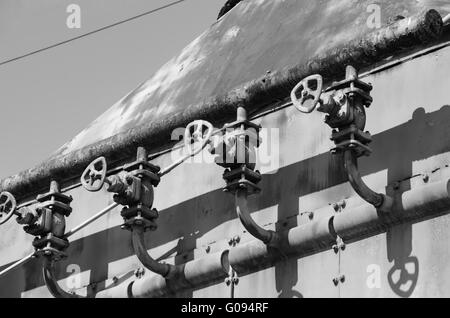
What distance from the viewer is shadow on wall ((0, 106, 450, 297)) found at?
11047 mm

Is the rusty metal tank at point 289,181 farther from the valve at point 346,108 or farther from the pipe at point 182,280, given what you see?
the valve at point 346,108

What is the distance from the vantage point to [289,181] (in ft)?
40.1

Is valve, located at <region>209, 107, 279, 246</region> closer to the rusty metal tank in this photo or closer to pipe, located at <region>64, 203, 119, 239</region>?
the rusty metal tank

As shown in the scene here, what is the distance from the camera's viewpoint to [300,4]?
1468cm

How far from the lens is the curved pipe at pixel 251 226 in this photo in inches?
460

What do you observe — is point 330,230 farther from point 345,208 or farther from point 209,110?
point 209,110

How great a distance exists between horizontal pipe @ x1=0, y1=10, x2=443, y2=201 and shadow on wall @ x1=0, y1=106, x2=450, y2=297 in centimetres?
75

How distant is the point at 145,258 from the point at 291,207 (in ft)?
4.69

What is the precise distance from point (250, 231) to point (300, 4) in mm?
3766

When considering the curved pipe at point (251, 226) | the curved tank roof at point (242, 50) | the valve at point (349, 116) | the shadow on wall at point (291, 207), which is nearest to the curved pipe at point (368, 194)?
the valve at point (349, 116)

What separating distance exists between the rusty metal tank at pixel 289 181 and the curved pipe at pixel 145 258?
0.10 meters

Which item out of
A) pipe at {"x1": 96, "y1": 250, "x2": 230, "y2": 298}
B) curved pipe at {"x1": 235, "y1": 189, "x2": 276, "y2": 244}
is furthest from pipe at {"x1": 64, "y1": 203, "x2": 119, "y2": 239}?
curved pipe at {"x1": 235, "y1": 189, "x2": 276, "y2": 244}

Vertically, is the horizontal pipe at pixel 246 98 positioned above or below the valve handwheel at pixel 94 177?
above

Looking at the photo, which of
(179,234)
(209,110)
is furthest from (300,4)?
(179,234)
